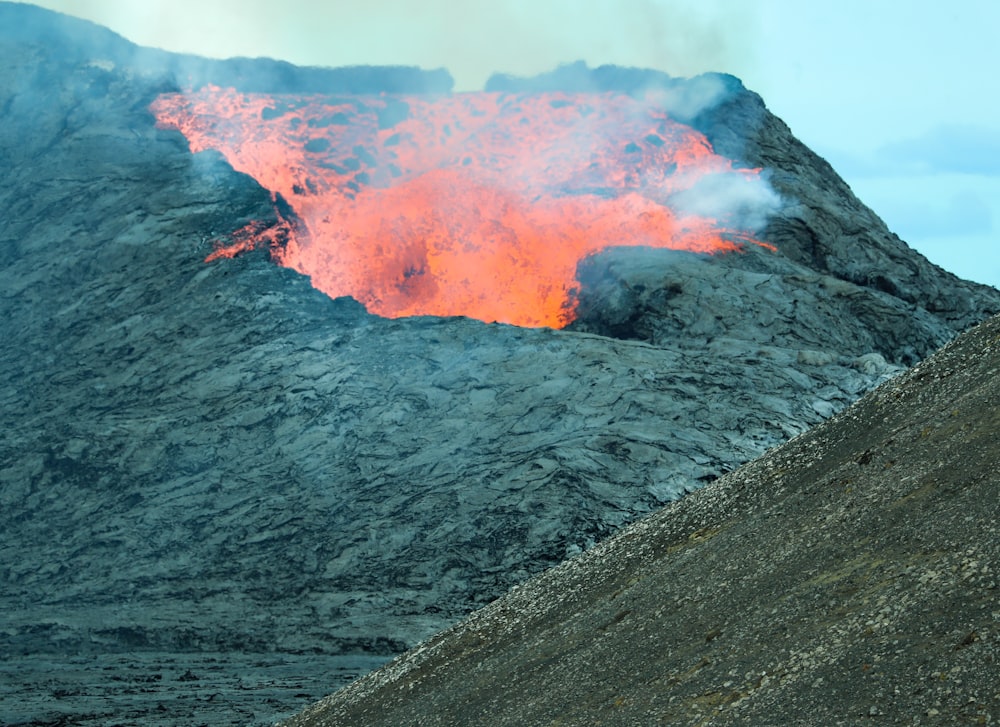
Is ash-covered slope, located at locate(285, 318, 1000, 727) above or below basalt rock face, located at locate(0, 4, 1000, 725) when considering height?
below

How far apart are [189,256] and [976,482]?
5918cm

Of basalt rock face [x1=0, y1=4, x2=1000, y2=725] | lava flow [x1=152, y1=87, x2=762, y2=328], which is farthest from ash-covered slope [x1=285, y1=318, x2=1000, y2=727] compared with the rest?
lava flow [x1=152, y1=87, x2=762, y2=328]

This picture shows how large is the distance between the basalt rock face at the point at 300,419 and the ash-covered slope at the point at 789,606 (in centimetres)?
1578

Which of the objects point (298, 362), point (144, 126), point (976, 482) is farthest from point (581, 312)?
point (976, 482)

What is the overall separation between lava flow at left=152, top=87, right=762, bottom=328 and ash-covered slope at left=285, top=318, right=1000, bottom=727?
46974 mm

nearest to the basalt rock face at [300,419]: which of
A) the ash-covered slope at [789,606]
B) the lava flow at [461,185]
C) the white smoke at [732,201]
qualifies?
the white smoke at [732,201]

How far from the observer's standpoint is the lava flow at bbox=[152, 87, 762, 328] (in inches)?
2992

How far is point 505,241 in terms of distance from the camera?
77.1 meters

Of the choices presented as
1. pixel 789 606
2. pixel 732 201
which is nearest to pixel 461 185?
pixel 732 201

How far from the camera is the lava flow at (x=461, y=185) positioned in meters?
76.0

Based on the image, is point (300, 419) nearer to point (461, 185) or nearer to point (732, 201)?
point (461, 185)

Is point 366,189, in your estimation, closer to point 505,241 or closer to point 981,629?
point 505,241

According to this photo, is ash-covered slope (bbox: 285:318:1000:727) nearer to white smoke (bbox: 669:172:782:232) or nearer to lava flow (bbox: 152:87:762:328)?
lava flow (bbox: 152:87:762:328)

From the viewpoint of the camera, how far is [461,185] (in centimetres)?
8106
